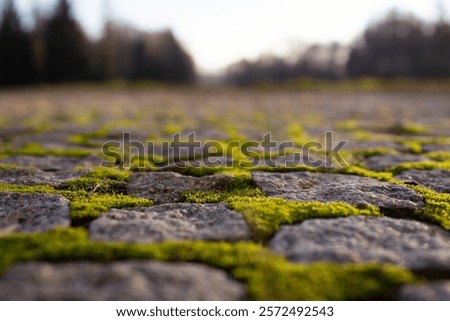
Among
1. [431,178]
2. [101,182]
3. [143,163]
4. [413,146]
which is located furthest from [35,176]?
[413,146]

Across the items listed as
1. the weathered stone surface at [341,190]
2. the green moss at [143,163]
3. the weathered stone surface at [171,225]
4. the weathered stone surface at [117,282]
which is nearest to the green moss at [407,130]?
the weathered stone surface at [341,190]

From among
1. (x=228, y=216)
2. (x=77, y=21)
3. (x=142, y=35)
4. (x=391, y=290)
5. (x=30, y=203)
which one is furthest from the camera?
(x=142, y=35)

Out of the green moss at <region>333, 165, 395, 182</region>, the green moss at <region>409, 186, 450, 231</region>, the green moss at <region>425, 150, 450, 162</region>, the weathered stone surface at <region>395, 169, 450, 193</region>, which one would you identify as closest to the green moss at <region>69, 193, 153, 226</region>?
the green moss at <region>409, 186, 450, 231</region>

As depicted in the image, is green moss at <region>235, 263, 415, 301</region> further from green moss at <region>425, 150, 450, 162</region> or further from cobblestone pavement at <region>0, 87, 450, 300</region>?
green moss at <region>425, 150, 450, 162</region>

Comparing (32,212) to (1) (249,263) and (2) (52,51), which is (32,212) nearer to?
(1) (249,263)
